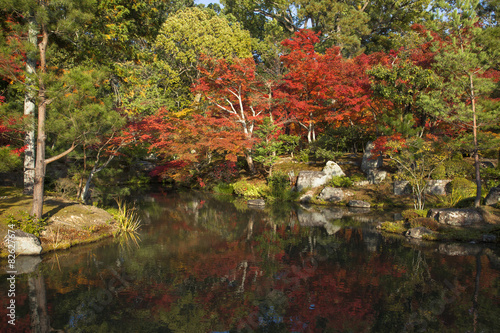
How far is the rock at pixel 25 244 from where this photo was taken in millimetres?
8180

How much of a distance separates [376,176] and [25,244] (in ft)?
49.8

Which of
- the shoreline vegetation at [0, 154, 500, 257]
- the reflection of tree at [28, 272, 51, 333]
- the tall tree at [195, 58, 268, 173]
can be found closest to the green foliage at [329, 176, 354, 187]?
the shoreline vegetation at [0, 154, 500, 257]

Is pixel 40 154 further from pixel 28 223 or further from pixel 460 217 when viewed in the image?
pixel 460 217

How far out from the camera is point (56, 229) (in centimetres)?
927

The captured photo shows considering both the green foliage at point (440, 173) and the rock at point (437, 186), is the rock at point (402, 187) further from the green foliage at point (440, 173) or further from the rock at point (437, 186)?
the green foliage at point (440, 173)

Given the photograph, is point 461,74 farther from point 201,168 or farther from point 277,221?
point 201,168

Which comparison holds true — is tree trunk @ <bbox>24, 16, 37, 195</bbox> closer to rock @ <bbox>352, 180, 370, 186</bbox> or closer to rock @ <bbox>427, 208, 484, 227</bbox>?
rock @ <bbox>427, 208, 484, 227</bbox>

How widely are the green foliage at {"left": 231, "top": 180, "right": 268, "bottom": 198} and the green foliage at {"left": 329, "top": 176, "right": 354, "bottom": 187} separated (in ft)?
12.6

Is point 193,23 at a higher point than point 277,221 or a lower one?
higher

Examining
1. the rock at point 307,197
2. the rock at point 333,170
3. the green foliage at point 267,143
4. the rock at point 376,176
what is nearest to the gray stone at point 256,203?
the rock at point 307,197

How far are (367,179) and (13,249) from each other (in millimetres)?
15461

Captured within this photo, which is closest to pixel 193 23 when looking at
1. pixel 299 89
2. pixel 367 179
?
pixel 299 89

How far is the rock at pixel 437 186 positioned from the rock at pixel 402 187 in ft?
3.09

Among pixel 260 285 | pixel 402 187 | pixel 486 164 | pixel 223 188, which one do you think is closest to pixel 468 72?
pixel 402 187
